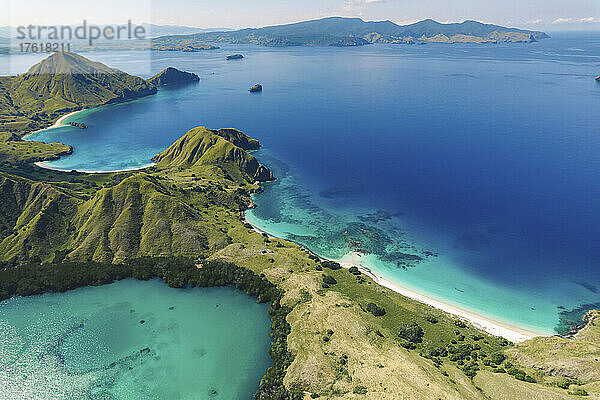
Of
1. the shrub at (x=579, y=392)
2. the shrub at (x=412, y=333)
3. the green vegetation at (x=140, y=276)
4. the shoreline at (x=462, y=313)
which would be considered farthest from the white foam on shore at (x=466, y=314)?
the green vegetation at (x=140, y=276)

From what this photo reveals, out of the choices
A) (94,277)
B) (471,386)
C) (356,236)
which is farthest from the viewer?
(356,236)

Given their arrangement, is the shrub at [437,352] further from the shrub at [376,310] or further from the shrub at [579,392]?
the shrub at [579,392]

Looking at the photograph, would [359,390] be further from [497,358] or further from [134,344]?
[134,344]

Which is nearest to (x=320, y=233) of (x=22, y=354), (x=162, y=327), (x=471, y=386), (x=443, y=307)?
(x=443, y=307)

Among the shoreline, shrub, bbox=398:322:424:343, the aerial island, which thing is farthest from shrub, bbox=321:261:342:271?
shrub, bbox=398:322:424:343

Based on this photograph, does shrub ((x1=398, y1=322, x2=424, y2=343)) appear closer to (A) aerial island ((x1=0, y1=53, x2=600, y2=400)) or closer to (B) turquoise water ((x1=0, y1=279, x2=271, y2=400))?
(A) aerial island ((x1=0, y1=53, x2=600, y2=400))

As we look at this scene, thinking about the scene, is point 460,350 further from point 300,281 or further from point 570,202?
point 570,202

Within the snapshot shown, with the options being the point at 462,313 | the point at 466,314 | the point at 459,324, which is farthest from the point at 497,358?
the point at 462,313
